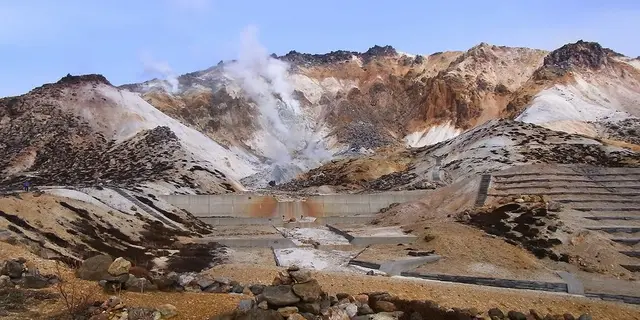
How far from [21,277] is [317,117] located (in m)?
83.3

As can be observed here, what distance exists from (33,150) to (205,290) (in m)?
45.3

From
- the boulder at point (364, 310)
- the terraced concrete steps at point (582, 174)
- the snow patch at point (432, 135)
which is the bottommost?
the boulder at point (364, 310)

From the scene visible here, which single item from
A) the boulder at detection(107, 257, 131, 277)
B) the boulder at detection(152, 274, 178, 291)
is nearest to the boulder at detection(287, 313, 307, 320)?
the boulder at detection(152, 274, 178, 291)

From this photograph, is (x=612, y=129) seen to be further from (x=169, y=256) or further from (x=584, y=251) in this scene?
(x=169, y=256)

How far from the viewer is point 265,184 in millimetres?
54562

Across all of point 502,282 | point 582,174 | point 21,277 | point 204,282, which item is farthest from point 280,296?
point 582,174

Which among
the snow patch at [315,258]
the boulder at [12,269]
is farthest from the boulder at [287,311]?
the snow patch at [315,258]

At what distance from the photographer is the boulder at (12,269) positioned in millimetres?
9414

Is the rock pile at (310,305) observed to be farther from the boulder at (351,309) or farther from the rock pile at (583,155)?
the rock pile at (583,155)

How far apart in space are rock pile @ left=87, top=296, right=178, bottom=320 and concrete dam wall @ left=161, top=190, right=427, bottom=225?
27.1m

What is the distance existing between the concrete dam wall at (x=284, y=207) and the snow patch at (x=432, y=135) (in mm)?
43395

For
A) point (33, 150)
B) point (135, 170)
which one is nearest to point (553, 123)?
point (135, 170)

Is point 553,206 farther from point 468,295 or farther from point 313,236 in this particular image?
point 468,295

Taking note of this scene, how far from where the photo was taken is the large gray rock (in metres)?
8.42
